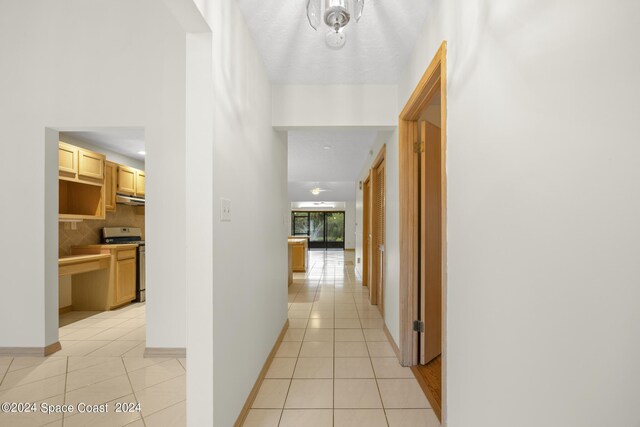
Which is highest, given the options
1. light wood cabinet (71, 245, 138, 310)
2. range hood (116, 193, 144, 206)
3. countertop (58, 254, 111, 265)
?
range hood (116, 193, 144, 206)

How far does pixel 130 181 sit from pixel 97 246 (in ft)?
3.99

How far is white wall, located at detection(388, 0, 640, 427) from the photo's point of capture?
612 millimetres

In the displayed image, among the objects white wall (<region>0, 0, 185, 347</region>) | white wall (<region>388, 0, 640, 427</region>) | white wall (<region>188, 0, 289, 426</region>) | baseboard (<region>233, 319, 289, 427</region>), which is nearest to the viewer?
white wall (<region>388, 0, 640, 427</region>)

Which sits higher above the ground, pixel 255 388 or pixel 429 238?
pixel 429 238

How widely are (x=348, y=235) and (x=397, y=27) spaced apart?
41.5ft

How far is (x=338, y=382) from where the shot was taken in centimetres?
225

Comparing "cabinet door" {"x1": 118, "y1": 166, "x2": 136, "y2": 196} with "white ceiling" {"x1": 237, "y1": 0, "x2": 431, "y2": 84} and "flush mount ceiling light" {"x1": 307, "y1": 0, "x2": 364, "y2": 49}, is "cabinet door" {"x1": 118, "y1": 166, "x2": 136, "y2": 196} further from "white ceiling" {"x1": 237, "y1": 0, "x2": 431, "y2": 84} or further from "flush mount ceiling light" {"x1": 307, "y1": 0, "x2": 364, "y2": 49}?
"flush mount ceiling light" {"x1": 307, "y1": 0, "x2": 364, "y2": 49}

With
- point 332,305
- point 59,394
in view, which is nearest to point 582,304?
point 59,394

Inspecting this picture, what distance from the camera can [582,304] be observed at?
27.7 inches

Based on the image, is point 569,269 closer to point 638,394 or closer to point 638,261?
point 638,261

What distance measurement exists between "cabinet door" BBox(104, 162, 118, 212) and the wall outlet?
3.66 m

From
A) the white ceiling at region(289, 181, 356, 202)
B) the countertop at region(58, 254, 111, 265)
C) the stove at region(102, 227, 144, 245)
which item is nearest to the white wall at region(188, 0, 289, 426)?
the countertop at region(58, 254, 111, 265)

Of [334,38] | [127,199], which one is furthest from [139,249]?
[334,38]

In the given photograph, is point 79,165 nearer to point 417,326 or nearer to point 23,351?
point 23,351
